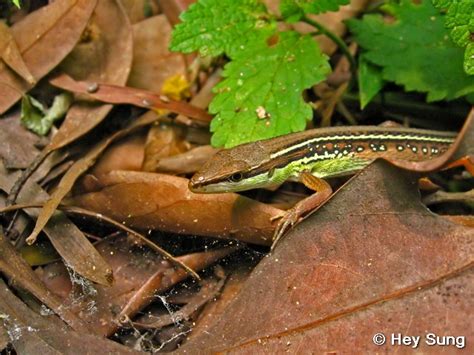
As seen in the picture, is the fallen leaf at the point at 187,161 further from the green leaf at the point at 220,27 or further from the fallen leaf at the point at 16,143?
the fallen leaf at the point at 16,143

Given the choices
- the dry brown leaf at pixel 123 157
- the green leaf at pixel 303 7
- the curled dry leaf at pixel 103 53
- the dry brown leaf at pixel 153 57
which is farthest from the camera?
the dry brown leaf at pixel 153 57

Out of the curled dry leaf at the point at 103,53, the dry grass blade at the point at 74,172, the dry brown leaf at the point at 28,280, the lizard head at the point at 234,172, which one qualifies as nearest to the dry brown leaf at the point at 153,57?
the curled dry leaf at the point at 103,53

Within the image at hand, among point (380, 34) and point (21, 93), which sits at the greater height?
point (21, 93)

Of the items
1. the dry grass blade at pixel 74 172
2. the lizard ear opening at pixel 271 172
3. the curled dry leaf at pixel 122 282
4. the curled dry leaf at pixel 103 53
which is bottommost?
the curled dry leaf at pixel 122 282

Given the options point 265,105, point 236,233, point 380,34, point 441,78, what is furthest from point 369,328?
point 380,34

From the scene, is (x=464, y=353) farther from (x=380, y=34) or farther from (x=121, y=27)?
(x=121, y=27)

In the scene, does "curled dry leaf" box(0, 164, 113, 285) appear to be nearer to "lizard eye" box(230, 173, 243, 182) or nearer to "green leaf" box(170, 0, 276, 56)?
"lizard eye" box(230, 173, 243, 182)

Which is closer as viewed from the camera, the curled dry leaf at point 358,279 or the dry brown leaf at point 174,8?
the curled dry leaf at point 358,279
